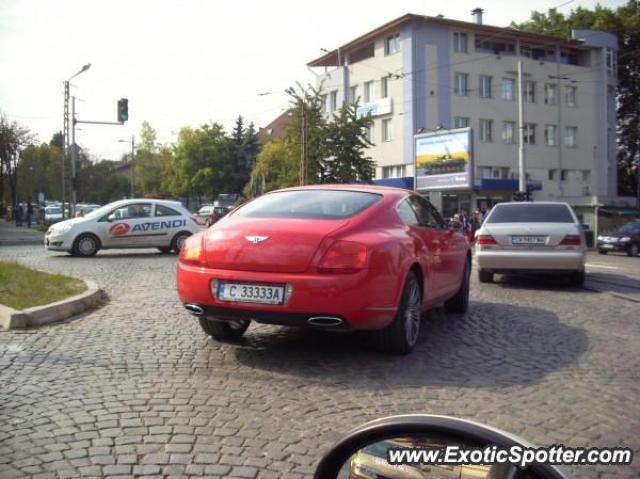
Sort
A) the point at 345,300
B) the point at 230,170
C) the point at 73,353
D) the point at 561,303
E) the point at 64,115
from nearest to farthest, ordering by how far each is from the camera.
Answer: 1. the point at 345,300
2. the point at 73,353
3. the point at 561,303
4. the point at 64,115
5. the point at 230,170

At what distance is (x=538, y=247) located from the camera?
10312 millimetres

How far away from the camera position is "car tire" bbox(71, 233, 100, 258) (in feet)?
53.6

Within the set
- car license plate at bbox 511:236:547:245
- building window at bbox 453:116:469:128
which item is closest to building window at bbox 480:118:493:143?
building window at bbox 453:116:469:128

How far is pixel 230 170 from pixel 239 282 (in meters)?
74.2

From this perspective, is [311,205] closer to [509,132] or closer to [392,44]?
[392,44]

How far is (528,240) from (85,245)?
1130 cm

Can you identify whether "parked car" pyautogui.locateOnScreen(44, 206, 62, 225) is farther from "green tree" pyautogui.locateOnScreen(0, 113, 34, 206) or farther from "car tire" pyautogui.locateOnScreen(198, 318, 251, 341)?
"car tire" pyautogui.locateOnScreen(198, 318, 251, 341)

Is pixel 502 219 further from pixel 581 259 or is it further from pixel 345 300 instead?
pixel 345 300

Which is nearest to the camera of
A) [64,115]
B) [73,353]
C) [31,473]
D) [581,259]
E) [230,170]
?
[31,473]

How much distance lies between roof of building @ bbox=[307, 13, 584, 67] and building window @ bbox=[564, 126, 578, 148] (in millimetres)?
6498

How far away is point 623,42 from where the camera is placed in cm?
5503

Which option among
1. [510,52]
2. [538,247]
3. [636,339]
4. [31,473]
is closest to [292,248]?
[31,473]

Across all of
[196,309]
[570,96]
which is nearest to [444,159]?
[570,96]

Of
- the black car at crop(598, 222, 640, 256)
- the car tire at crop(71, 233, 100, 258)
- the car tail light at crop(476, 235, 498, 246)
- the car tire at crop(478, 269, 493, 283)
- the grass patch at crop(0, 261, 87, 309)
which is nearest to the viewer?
the grass patch at crop(0, 261, 87, 309)
